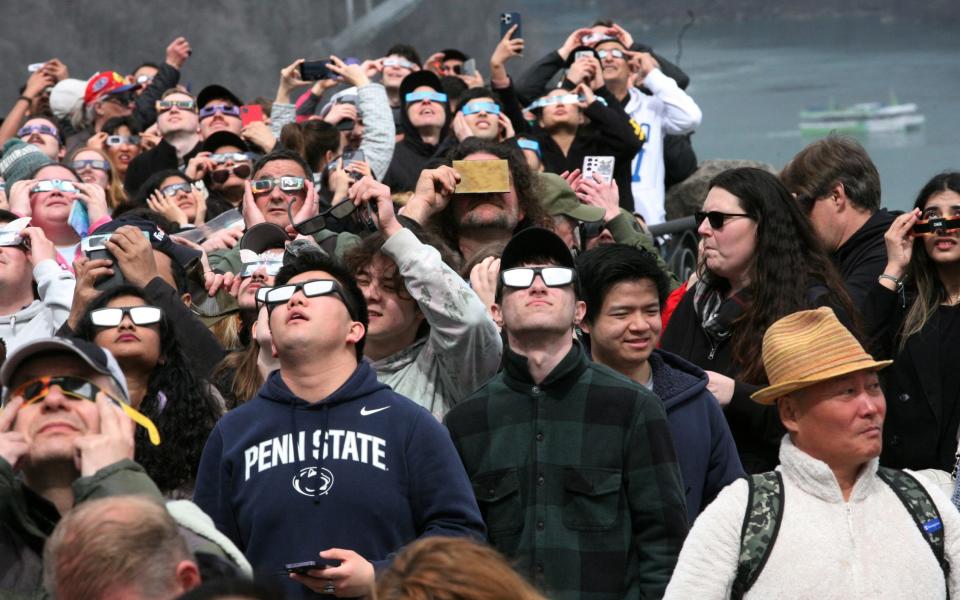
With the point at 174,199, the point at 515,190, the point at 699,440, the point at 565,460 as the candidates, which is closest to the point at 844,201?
the point at 515,190

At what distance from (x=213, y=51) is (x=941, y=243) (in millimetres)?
10596

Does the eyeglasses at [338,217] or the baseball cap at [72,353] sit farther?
the eyeglasses at [338,217]

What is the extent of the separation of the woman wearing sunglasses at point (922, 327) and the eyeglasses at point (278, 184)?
2.69 m

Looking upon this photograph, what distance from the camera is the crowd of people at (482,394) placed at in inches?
137

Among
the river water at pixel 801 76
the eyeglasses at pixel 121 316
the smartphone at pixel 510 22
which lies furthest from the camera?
the river water at pixel 801 76

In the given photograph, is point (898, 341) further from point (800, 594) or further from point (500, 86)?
point (500, 86)

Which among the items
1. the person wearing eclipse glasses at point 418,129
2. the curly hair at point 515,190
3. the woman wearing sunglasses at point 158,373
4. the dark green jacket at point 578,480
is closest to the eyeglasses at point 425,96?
the person wearing eclipse glasses at point 418,129

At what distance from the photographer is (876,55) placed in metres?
13.9

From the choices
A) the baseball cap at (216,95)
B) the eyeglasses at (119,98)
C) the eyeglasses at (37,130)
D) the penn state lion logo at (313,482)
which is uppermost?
the eyeglasses at (119,98)

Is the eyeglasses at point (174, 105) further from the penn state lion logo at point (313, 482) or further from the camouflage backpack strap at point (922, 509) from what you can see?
the camouflage backpack strap at point (922, 509)

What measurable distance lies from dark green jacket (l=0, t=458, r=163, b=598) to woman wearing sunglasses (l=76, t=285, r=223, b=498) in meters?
0.98

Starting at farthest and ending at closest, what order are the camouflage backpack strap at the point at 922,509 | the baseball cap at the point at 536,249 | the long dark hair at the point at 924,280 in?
the long dark hair at the point at 924,280, the baseball cap at the point at 536,249, the camouflage backpack strap at the point at 922,509

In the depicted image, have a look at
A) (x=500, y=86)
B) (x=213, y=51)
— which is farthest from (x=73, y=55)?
(x=500, y=86)

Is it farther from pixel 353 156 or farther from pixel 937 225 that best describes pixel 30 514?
pixel 353 156
